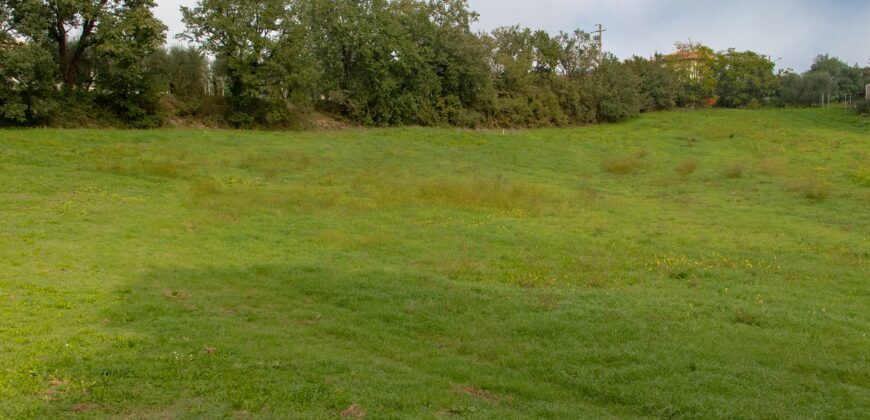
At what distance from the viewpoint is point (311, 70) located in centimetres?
4438

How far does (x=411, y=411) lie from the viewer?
8.06m

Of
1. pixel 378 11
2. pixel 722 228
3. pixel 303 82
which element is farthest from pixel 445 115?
pixel 722 228

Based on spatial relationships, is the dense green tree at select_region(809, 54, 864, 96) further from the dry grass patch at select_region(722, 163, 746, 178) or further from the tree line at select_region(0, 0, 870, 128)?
the dry grass patch at select_region(722, 163, 746, 178)

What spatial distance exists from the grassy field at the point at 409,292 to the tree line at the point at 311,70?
7320 mm

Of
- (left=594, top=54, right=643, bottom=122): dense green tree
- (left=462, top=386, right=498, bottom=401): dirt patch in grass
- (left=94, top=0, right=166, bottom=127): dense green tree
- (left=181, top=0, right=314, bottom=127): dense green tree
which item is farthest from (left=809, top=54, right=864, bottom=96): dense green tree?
(left=462, top=386, right=498, bottom=401): dirt patch in grass

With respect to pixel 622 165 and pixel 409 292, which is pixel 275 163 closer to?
pixel 622 165

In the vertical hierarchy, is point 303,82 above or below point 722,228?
above

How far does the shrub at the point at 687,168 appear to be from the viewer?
3691 centimetres

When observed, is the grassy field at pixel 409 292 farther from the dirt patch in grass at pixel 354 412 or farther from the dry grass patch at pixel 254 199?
the dry grass patch at pixel 254 199

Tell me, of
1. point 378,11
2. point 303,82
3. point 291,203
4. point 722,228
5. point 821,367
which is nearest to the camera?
point 821,367

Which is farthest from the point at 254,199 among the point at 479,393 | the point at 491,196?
the point at 479,393

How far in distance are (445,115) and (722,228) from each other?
3426cm

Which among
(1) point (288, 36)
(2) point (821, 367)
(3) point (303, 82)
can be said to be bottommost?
(2) point (821, 367)

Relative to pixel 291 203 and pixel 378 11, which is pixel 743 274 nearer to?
pixel 291 203
